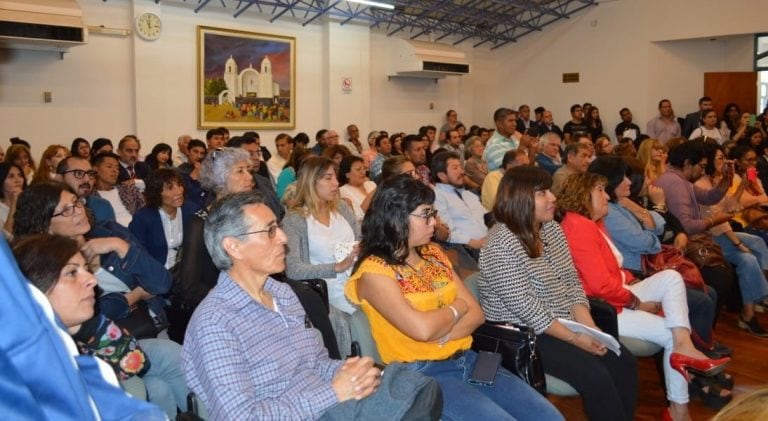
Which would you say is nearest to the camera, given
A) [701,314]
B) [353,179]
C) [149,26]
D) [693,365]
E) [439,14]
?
[693,365]

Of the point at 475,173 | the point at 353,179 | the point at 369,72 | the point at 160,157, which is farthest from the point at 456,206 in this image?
the point at 369,72

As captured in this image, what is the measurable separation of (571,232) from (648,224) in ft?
3.81

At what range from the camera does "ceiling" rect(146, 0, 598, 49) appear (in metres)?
10.7

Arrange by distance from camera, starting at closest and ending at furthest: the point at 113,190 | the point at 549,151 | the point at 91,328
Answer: the point at 91,328, the point at 113,190, the point at 549,151

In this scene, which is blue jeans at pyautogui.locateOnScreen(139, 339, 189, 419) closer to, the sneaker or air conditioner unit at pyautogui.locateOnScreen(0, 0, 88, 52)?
the sneaker

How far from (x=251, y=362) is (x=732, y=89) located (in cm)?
1296

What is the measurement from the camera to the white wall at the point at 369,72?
883 centimetres

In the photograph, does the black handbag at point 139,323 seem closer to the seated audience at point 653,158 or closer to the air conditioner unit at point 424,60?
the seated audience at point 653,158

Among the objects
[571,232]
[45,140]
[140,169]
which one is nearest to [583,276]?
[571,232]

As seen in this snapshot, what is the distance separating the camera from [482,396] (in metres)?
2.30

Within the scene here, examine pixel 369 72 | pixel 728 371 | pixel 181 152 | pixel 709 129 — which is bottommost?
pixel 728 371

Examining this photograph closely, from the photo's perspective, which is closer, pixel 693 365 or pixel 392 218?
pixel 392 218

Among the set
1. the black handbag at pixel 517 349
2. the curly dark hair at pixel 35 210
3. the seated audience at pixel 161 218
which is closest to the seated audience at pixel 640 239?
the black handbag at pixel 517 349

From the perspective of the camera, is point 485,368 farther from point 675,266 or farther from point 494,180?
point 494,180
